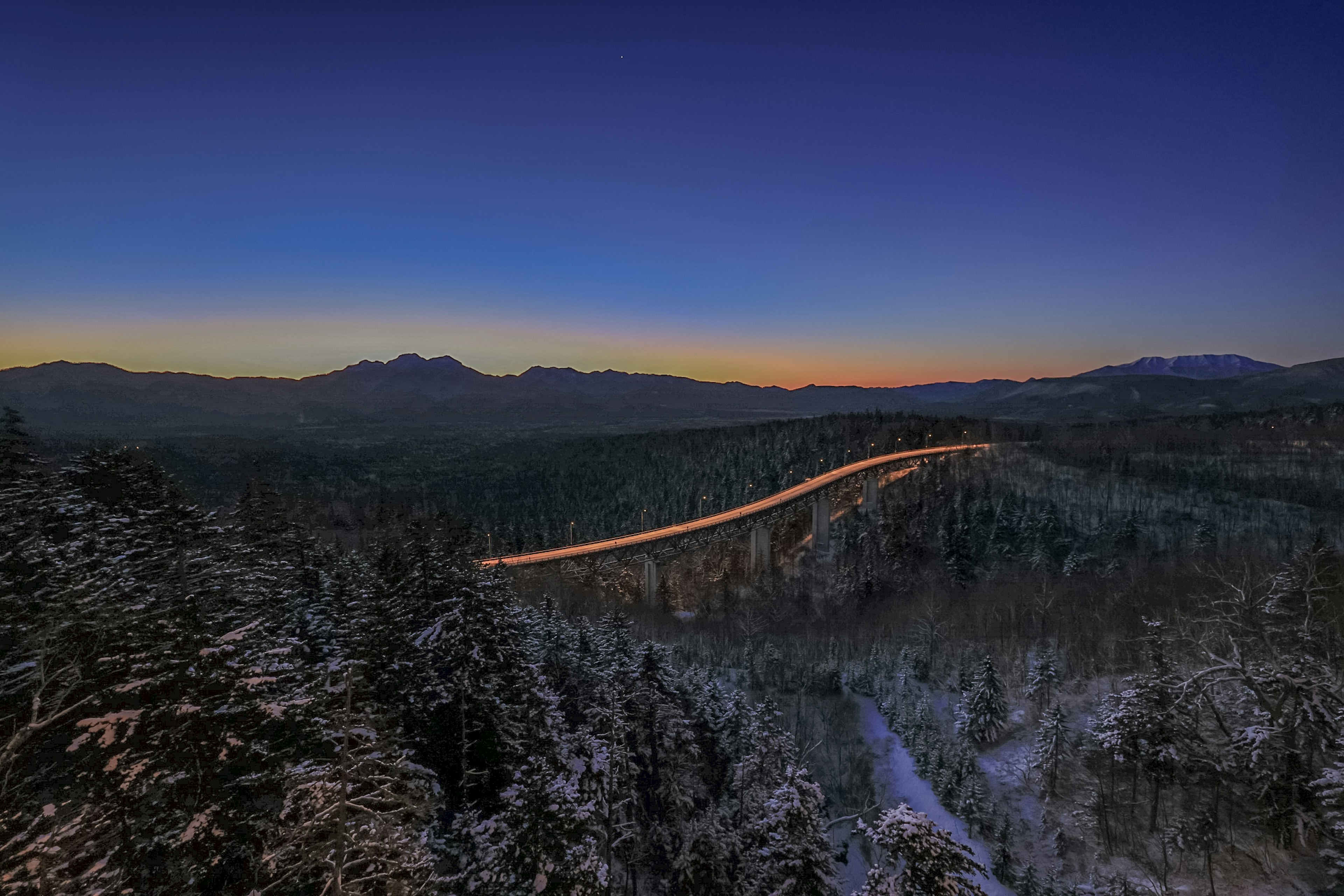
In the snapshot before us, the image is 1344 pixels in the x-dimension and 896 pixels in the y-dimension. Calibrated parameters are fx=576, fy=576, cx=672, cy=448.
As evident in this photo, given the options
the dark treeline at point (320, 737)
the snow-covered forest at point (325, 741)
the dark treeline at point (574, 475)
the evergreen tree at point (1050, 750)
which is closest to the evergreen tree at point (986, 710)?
the evergreen tree at point (1050, 750)

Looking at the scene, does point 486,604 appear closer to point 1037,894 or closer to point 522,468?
point 1037,894

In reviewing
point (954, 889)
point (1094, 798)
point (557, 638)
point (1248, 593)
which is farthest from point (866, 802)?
point (954, 889)

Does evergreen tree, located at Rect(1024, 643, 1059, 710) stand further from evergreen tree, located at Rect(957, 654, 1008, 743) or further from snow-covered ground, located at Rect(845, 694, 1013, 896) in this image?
snow-covered ground, located at Rect(845, 694, 1013, 896)

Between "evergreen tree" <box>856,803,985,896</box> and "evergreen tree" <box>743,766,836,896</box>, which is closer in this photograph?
"evergreen tree" <box>856,803,985,896</box>

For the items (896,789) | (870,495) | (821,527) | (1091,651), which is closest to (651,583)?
(821,527)

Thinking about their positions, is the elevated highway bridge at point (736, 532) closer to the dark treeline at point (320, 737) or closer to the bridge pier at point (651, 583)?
the bridge pier at point (651, 583)

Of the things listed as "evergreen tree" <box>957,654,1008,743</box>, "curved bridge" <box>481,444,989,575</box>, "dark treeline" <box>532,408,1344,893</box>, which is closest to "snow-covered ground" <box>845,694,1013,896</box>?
"dark treeline" <box>532,408,1344,893</box>
